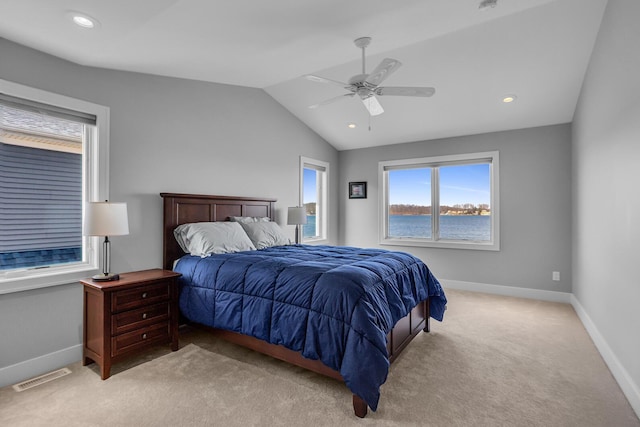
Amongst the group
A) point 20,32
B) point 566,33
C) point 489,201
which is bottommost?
point 489,201

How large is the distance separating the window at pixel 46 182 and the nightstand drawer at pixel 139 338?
0.73 meters

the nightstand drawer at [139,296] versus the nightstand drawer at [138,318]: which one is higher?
the nightstand drawer at [139,296]

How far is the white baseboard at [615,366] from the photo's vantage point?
79.6 inches

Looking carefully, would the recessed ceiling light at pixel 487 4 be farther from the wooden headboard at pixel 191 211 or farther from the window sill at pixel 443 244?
the window sill at pixel 443 244

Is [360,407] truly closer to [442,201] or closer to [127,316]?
[127,316]

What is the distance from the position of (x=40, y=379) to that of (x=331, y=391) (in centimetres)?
221

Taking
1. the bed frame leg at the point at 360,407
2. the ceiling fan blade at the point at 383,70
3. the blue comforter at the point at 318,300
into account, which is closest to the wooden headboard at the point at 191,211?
the blue comforter at the point at 318,300

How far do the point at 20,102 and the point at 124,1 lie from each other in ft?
4.21

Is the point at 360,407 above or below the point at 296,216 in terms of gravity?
below

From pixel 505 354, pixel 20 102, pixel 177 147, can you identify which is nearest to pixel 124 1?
pixel 20 102

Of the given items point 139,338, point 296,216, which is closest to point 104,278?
point 139,338

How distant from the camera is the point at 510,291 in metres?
4.74

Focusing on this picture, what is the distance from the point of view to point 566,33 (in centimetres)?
297

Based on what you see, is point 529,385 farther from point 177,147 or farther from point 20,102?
point 20,102
